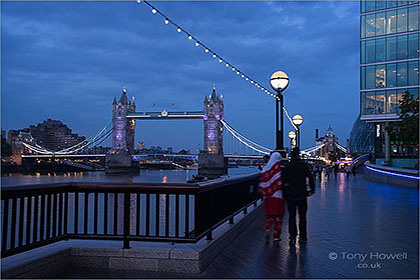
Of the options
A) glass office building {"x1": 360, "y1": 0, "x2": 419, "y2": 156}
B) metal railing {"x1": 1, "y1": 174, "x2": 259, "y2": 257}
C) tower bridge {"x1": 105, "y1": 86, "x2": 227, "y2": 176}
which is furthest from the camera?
tower bridge {"x1": 105, "y1": 86, "x2": 227, "y2": 176}

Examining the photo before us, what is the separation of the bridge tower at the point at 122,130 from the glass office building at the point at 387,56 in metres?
67.5

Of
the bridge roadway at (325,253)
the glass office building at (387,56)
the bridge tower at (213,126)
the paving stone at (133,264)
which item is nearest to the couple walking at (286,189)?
the bridge roadway at (325,253)

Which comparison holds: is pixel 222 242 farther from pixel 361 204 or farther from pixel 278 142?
pixel 361 204

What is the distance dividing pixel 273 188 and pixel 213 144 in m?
82.9

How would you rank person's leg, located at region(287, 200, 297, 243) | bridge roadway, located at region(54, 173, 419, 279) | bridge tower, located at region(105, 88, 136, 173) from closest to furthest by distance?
bridge roadway, located at region(54, 173, 419, 279) → person's leg, located at region(287, 200, 297, 243) → bridge tower, located at region(105, 88, 136, 173)

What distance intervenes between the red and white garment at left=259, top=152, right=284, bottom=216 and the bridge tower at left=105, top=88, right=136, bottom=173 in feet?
280

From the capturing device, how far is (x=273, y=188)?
6852mm

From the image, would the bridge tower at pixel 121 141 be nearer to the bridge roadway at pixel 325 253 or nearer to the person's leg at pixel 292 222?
the bridge roadway at pixel 325 253

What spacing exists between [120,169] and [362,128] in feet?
206

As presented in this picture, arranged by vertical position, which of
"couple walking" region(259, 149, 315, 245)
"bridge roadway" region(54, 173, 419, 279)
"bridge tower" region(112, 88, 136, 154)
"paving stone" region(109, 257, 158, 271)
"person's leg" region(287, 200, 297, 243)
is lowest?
"bridge roadway" region(54, 173, 419, 279)

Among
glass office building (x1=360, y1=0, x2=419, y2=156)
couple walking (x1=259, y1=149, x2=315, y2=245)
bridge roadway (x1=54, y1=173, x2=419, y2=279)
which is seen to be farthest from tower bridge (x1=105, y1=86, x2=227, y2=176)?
couple walking (x1=259, y1=149, x2=315, y2=245)

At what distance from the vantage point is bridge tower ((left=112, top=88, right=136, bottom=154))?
98875mm

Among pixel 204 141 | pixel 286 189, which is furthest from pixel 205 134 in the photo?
pixel 286 189

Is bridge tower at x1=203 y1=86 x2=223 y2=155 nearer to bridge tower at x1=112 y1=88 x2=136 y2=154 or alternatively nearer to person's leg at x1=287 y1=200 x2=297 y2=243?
bridge tower at x1=112 y1=88 x2=136 y2=154
